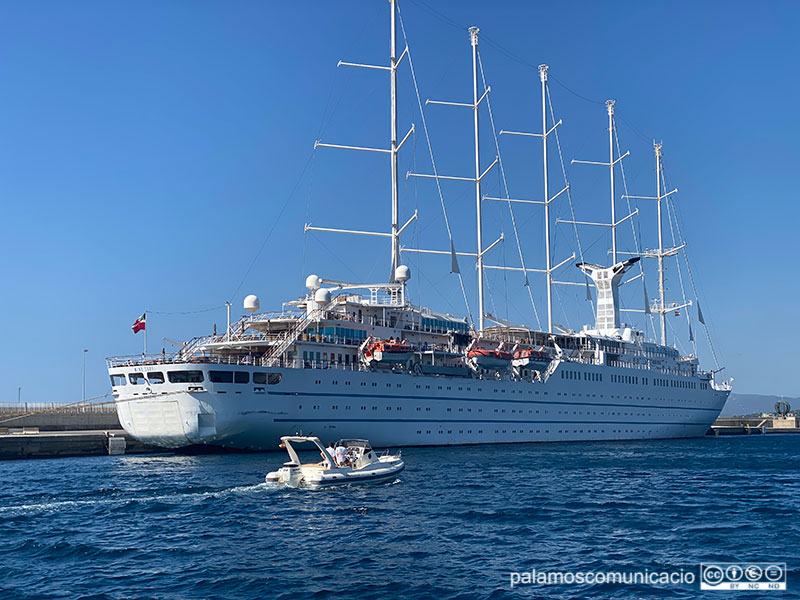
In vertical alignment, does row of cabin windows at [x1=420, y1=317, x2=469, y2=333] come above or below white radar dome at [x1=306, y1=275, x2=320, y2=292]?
below

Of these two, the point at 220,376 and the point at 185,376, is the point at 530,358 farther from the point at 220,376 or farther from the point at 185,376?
the point at 185,376

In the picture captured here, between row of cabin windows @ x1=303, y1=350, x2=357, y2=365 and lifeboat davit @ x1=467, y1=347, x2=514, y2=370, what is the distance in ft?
29.5

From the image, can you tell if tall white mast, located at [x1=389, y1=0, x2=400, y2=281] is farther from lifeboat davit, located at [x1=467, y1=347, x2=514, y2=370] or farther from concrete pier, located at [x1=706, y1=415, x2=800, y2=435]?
concrete pier, located at [x1=706, y1=415, x2=800, y2=435]

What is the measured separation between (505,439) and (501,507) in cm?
3037

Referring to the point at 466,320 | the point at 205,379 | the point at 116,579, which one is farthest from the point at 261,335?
the point at 116,579

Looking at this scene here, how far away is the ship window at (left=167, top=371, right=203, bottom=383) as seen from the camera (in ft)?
134

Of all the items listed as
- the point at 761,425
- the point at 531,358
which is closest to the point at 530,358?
the point at 531,358

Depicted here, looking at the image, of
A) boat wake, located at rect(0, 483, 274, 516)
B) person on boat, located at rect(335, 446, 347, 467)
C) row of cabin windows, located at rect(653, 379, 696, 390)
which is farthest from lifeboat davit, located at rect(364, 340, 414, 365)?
row of cabin windows, located at rect(653, 379, 696, 390)

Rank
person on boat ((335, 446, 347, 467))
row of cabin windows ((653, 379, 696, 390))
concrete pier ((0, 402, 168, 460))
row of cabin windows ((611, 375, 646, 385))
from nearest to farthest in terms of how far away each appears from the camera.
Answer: person on boat ((335, 446, 347, 467)) < concrete pier ((0, 402, 168, 460)) < row of cabin windows ((611, 375, 646, 385)) < row of cabin windows ((653, 379, 696, 390))

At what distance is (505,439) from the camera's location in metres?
55.2

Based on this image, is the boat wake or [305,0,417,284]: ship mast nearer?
the boat wake

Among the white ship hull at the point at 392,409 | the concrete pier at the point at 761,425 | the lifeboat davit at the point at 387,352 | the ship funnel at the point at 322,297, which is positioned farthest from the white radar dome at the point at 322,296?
the concrete pier at the point at 761,425

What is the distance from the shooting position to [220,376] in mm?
41219

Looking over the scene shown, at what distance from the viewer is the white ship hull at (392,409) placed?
41.3 metres
